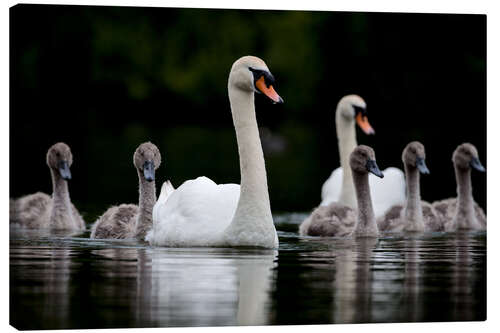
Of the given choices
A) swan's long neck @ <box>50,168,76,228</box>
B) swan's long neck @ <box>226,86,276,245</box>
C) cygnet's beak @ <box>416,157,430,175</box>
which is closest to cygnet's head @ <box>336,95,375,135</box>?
cygnet's beak @ <box>416,157,430,175</box>

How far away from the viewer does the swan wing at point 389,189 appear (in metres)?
18.0

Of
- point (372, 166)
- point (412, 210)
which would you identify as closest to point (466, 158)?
point (372, 166)

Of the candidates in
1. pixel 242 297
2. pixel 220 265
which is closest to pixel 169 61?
pixel 220 265

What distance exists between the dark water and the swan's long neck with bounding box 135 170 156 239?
4.17ft

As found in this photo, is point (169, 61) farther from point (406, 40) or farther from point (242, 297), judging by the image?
point (242, 297)

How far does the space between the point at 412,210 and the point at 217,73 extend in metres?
3.08

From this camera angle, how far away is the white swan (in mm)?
13461

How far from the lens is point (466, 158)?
15406 millimetres

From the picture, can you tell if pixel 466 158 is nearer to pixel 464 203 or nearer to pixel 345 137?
pixel 464 203

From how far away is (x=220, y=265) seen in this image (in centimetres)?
1240

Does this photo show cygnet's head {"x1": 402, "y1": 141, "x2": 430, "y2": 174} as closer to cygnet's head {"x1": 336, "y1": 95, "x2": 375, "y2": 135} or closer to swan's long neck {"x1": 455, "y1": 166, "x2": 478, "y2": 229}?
swan's long neck {"x1": 455, "y1": 166, "x2": 478, "y2": 229}

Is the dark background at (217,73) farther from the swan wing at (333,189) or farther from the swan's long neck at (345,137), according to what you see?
the swan wing at (333,189)

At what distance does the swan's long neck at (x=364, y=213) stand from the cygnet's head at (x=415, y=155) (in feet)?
2.38

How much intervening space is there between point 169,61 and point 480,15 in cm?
401
